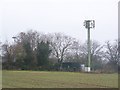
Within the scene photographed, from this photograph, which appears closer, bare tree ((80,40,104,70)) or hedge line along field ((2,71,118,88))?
hedge line along field ((2,71,118,88))

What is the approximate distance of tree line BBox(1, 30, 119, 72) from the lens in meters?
83.3

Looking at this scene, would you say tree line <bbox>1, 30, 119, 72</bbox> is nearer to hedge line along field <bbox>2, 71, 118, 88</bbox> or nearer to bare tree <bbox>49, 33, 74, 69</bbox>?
bare tree <bbox>49, 33, 74, 69</bbox>

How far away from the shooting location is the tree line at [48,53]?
8331cm

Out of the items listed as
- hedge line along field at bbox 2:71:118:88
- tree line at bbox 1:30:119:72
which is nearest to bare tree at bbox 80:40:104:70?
tree line at bbox 1:30:119:72

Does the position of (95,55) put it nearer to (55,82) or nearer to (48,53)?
(48,53)

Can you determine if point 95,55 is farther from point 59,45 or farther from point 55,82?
point 55,82

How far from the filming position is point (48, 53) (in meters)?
86.2

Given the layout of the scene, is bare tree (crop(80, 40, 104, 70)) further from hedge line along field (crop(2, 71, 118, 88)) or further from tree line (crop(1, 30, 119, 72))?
hedge line along field (crop(2, 71, 118, 88))

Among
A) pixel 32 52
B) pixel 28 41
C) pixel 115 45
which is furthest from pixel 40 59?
pixel 115 45

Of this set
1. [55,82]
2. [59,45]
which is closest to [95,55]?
[59,45]

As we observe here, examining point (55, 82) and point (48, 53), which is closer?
point (55, 82)

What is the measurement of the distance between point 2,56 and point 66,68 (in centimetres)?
1849

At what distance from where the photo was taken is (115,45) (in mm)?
98438

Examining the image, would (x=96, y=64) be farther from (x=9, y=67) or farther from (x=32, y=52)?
(x=9, y=67)
